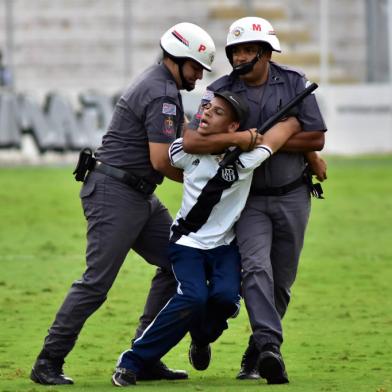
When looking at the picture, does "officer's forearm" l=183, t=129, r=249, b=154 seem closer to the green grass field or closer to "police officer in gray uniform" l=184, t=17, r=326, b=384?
"police officer in gray uniform" l=184, t=17, r=326, b=384

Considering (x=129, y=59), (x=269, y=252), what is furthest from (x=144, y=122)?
(x=129, y=59)

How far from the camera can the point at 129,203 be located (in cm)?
808

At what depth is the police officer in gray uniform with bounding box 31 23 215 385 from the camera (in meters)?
7.89

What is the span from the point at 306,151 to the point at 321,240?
29.3ft

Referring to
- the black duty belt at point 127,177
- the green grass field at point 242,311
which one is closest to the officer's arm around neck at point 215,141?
the black duty belt at point 127,177

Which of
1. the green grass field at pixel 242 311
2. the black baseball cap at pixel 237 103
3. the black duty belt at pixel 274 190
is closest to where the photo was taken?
the black baseball cap at pixel 237 103

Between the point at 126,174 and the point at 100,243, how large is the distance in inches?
17.6

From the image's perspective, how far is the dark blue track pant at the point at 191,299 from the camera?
7.67 meters

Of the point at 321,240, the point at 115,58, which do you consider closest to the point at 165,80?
the point at 321,240

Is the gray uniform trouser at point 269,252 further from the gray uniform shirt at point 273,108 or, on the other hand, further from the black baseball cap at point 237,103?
the black baseball cap at point 237,103

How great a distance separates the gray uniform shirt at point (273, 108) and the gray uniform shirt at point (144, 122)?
261 millimetres

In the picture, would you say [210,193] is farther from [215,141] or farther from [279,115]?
[279,115]

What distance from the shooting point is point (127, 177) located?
8.06 m

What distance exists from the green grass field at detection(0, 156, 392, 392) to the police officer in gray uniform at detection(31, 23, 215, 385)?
386 millimetres
